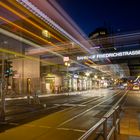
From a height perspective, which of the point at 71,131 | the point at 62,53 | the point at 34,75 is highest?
the point at 62,53

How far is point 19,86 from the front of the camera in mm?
48875

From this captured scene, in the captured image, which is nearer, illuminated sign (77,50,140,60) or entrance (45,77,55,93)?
illuminated sign (77,50,140,60)

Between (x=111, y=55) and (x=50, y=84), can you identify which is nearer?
(x=111, y=55)

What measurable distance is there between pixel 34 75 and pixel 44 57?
4.90m

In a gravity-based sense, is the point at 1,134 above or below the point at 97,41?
below

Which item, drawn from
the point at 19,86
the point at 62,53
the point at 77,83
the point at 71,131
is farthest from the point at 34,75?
the point at 71,131

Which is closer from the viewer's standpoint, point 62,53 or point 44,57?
point 62,53

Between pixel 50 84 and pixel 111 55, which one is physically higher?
pixel 111 55

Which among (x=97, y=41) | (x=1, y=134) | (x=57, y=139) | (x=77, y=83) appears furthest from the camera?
(x=77, y=83)

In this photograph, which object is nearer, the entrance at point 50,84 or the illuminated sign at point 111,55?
the illuminated sign at point 111,55

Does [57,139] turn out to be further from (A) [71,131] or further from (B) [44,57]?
(B) [44,57]

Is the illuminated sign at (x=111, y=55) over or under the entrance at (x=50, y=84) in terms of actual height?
over

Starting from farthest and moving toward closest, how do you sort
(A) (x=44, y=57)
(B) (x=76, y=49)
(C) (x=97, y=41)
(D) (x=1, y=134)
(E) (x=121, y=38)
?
1. (A) (x=44, y=57)
2. (C) (x=97, y=41)
3. (B) (x=76, y=49)
4. (E) (x=121, y=38)
5. (D) (x=1, y=134)

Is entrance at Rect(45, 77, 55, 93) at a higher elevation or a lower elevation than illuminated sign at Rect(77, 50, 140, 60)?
lower
